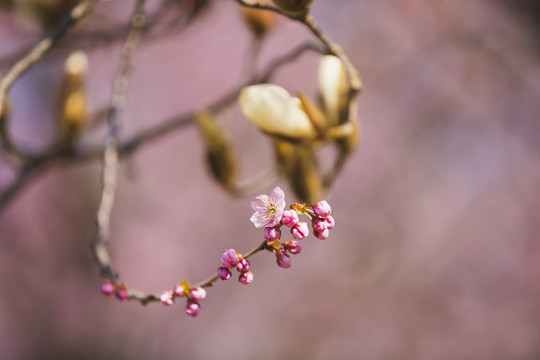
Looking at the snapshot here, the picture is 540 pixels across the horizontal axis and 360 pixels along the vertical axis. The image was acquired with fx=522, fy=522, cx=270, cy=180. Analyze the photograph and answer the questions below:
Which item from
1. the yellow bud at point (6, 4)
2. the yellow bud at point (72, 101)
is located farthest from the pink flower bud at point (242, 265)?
the yellow bud at point (6, 4)

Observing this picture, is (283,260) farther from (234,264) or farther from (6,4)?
(6,4)

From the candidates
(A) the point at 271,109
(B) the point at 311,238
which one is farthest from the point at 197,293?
(B) the point at 311,238

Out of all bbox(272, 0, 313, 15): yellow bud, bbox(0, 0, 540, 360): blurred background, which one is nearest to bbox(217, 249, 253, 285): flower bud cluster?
bbox(272, 0, 313, 15): yellow bud

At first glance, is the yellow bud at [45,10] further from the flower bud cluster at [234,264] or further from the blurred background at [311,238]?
the blurred background at [311,238]

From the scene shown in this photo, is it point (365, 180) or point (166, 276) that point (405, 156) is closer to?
point (365, 180)

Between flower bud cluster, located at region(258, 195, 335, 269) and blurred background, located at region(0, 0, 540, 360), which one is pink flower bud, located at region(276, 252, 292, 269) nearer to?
flower bud cluster, located at region(258, 195, 335, 269)

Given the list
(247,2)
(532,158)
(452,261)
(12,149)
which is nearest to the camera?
(247,2)

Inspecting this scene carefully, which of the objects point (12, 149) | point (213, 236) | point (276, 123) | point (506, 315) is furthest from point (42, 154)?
point (506, 315)
